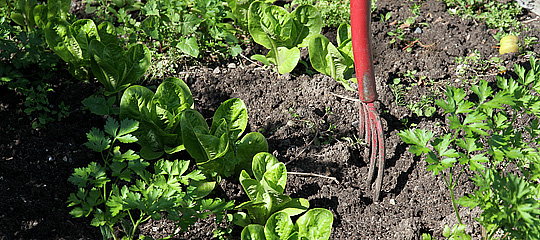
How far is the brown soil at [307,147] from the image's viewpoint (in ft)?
8.19

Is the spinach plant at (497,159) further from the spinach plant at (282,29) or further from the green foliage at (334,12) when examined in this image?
the green foliage at (334,12)

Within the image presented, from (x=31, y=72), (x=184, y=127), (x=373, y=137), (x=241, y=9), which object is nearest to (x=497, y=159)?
(x=373, y=137)

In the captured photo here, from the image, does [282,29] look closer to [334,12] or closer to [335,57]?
[335,57]

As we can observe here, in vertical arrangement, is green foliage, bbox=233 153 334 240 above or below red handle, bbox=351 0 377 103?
below

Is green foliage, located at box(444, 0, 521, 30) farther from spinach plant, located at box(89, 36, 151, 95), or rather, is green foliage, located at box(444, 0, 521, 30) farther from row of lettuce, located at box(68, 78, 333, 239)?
spinach plant, located at box(89, 36, 151, 95)

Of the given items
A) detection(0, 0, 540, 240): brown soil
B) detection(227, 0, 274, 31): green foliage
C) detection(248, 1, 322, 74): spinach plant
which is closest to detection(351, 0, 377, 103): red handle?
detection(0, 0, 540, 240): brown soil

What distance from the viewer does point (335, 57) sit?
3.02m

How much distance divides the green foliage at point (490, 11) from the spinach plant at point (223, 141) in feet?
6.93

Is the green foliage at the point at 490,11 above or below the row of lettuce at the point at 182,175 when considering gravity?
above

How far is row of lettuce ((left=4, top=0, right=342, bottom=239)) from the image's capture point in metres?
2.17

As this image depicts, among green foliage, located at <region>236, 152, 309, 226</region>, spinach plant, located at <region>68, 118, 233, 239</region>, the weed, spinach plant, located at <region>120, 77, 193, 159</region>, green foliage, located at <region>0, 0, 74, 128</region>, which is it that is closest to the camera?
spinach plant, located at <region>68, 118, 233, 239</region>

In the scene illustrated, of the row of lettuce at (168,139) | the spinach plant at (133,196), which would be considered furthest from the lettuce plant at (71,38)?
the spinach plant at (133,196)

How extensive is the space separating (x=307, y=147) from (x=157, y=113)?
2.92 feet

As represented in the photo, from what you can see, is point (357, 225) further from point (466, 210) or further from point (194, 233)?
point (194, 233)
